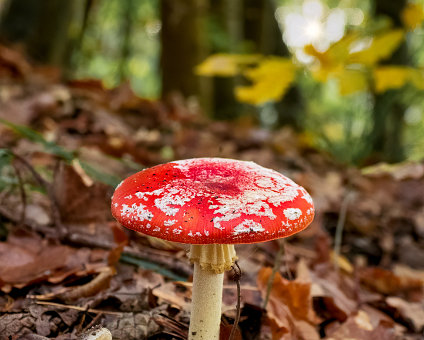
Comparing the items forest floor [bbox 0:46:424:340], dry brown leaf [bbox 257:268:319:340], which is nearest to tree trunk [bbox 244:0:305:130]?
forest floor [bbox 0:46:424:340]

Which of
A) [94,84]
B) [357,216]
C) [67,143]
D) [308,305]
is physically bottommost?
[357,216]

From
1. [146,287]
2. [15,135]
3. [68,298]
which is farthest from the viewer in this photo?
[15,135]

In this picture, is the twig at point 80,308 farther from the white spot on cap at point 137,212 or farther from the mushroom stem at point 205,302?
the white spot on cap at point 137,212

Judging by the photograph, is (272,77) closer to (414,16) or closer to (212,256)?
(414,16)

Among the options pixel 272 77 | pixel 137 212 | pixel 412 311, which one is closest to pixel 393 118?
pixel 412 311

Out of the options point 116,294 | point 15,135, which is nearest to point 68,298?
point 116,294

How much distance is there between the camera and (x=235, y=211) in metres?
1.26

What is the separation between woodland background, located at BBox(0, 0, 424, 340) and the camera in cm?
185

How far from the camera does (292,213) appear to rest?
132cm

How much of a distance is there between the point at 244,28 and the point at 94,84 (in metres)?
5.33

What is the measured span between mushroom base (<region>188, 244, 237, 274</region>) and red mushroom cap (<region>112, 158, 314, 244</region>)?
0.25 m

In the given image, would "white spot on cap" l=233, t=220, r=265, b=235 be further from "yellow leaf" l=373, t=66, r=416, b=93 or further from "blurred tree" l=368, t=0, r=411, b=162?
"blurred tree" l=368, t=0, r=411, b=162

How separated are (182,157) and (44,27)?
4268 millimetres

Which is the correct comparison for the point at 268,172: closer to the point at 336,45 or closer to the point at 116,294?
the point at 116,294
